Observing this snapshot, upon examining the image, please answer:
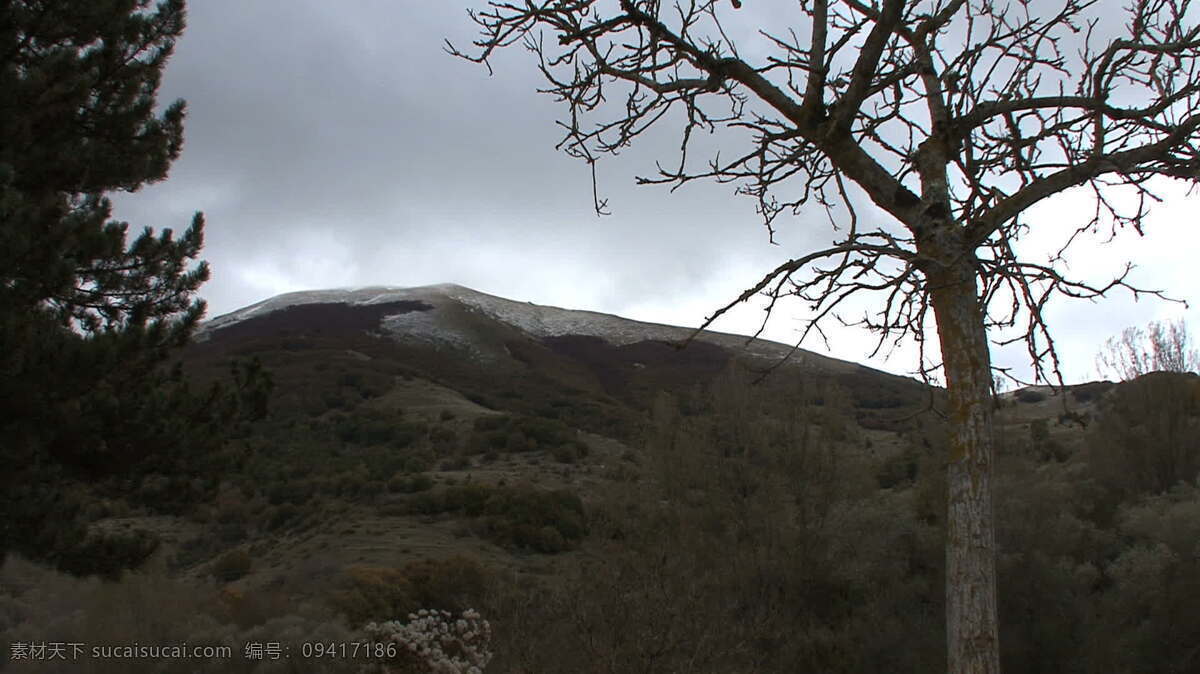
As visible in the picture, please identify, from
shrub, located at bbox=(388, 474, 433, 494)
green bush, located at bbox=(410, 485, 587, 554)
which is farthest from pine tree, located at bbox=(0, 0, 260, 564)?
shrub, located at bbox=(388, 474, 433, 494)

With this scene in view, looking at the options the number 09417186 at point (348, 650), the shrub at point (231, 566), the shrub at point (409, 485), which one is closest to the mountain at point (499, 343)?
the shrub at point (409, 485)

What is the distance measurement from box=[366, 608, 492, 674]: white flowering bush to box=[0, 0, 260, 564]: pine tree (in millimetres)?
2944

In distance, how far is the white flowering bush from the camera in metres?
8.71

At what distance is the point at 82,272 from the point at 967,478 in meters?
8.05

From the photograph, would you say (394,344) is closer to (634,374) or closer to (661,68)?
(634,374)

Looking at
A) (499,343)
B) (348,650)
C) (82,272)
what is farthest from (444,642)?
(499,343)

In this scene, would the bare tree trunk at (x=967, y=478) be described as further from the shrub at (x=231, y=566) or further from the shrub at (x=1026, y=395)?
the shrub at (x=231, y=566)

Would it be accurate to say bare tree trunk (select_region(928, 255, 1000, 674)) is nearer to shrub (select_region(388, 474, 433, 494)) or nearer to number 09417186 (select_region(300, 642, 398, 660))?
number 09417186 (select_region(300, 642, 398, 660))

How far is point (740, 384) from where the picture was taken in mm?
20391

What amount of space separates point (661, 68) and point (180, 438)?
678 centimetres

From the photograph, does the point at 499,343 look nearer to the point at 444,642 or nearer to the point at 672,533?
the point at 672,533

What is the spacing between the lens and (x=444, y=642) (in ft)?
31.8

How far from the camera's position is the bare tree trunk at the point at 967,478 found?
9.89ft

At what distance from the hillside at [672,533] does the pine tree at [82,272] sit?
0.69 m
